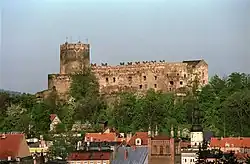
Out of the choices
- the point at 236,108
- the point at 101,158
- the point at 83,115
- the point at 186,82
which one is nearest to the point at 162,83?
the point at 186,82

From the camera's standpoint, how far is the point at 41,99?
42.9 metres

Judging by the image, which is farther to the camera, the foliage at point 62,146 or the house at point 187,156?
the foliage at point 62,146

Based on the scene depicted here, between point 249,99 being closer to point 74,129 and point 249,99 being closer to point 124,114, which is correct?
point 124,114

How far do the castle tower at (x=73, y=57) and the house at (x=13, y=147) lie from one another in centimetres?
1680

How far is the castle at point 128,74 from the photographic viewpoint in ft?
137

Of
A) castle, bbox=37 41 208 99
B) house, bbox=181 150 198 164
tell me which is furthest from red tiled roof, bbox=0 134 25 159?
castle, bbox=37 41 208 99

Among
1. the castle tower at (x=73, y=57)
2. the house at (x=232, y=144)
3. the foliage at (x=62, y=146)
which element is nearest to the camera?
the house at (x=232, y=144)

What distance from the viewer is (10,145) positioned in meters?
26.9

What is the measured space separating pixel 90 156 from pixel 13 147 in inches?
103

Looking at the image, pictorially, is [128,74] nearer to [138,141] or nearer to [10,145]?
[138,141]

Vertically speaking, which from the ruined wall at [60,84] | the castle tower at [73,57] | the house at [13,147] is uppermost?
the castle tower at [73,57]

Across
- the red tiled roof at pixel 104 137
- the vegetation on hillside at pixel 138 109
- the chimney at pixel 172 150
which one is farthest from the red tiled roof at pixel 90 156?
the vegetation on hillside at pixel 138 109

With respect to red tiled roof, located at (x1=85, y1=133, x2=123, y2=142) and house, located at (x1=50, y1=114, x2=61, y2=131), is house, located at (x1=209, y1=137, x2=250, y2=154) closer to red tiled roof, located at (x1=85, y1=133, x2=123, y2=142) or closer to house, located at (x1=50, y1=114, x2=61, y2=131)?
red tiled roof, located at (x1=85, y1=133, x2=123, y2=142)

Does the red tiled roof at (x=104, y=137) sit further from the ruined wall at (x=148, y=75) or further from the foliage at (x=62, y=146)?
the ruined wall at (x=148, y=75)
